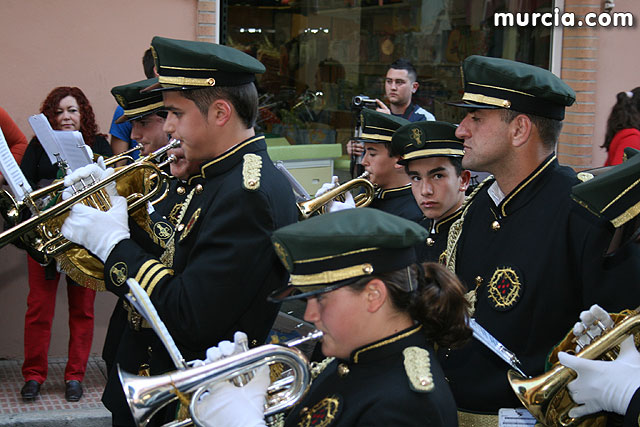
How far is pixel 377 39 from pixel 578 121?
1961 mm

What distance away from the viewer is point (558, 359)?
2258mm

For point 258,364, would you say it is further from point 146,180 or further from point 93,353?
point 93,353

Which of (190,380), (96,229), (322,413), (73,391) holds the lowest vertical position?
(73,391)

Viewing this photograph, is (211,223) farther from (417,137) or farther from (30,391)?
(30,391)

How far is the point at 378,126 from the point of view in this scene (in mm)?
4219

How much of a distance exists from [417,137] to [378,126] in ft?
2.47

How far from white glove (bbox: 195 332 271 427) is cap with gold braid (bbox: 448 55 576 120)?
117cm

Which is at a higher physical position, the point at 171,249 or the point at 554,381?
the point at 171,249

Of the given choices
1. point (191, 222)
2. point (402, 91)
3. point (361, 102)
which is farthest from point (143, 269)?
point (402, 91)

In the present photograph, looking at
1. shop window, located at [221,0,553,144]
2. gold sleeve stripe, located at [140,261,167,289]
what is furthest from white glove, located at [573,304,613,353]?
shop window, located at [221,0,553,144]

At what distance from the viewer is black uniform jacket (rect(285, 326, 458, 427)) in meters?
1.88

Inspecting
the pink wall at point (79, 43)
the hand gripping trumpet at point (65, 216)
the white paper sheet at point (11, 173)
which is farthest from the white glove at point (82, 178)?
the pink wall at point (79, 43)

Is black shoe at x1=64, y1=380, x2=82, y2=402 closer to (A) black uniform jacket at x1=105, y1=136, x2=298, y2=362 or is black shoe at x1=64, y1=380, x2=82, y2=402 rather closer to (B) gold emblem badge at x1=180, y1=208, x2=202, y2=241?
(A) black uniform jacket at x1=105, y1=136, x2=298, y2=362

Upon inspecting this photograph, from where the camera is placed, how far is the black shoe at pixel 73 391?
5.09 metres
